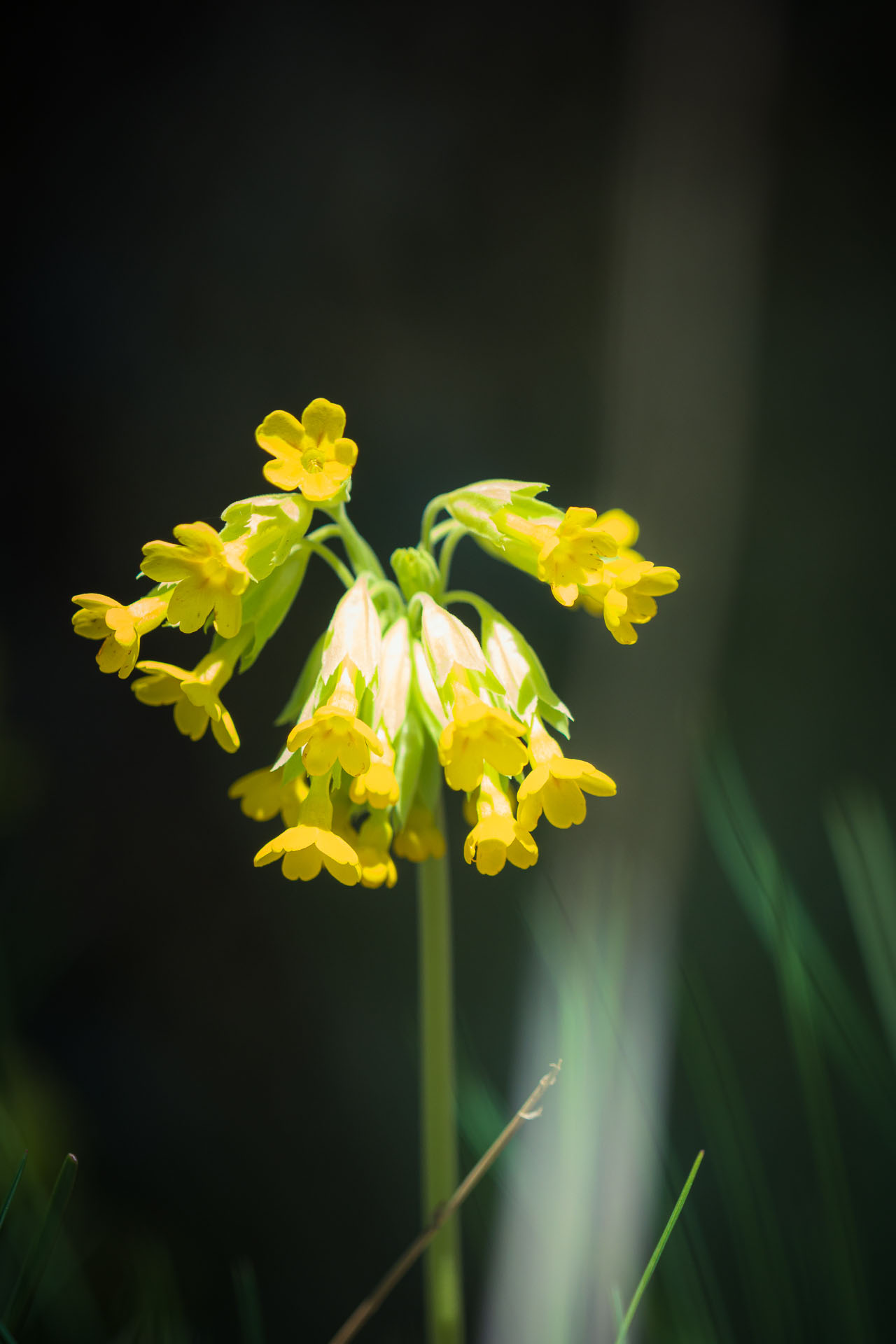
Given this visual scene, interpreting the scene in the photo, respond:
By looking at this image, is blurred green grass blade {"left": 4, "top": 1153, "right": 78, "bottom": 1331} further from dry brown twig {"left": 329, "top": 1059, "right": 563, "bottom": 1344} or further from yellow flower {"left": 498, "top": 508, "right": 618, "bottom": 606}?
yellow flower {"left": 498, "top": 508, "right": 618, "bottom": 606}

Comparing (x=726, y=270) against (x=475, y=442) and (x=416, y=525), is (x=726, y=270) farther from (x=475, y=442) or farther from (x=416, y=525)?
(x=416, y=525)

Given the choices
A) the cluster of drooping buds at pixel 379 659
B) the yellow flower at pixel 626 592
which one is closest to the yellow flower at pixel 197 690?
the cluster of drooping buds at pixel 379 659

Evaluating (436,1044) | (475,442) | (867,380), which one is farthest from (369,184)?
(436,1044)

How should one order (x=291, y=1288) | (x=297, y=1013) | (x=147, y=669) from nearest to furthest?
(x=147, y=669)
(x=291, y=1288)
(x=297, y=1013)

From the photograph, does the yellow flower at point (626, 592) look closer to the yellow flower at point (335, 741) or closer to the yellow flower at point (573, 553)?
the yellow flower at point (573, 553)

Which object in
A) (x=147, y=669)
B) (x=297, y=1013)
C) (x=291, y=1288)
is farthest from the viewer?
(x=297, y=1013)

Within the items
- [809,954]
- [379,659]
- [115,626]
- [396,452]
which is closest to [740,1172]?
[809,954]

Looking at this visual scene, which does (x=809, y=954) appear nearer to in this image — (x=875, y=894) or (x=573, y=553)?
(x=875, y=894)
